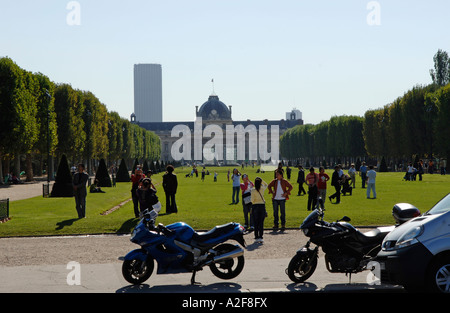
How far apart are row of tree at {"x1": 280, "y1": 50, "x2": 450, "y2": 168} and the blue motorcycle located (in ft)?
185

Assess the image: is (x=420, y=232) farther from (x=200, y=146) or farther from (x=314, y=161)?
(x=200, y=146)

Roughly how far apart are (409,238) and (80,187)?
13.0 metres

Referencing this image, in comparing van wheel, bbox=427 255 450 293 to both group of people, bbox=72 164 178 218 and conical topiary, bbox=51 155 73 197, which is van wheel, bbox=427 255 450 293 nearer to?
group of people, bbox=72 164 178 218

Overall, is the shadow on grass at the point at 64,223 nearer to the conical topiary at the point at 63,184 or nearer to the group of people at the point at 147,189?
the group of people at the point at 147,189

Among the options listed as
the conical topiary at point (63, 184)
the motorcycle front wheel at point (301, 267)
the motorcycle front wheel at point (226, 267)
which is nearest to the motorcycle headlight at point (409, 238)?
the motorcycle front wheel at point (301, 267)

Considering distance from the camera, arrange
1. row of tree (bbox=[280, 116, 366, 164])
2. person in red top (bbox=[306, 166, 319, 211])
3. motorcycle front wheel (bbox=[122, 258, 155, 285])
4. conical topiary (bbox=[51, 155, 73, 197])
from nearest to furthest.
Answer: motorcycle front wheel (bbox=[122, 258, 155, 285]) < person in red top (bbox=[306, 166, 319, 211]) < conical topiary (bbox=[51, 155, 73, 197]) < row of tree (bbox=[280, 116, 366, 164])

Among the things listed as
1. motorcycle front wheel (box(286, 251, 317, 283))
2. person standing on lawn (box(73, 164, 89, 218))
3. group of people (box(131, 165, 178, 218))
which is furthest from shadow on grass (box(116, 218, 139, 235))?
motorcycle front wheel (box(286, 251, 317, 283))

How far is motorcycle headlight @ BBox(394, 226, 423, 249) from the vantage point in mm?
7871

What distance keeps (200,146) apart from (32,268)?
186m

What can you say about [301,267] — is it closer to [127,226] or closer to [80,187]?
[127,226]

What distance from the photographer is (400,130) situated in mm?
74438

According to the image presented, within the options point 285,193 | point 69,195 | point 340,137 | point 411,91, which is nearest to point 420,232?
point 285,193

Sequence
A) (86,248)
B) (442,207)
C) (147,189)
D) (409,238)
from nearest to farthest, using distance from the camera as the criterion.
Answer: (409,238), (442,207), (86,248), (147,189)

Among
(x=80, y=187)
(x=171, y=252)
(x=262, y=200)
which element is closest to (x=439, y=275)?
(x=171, y=252)
